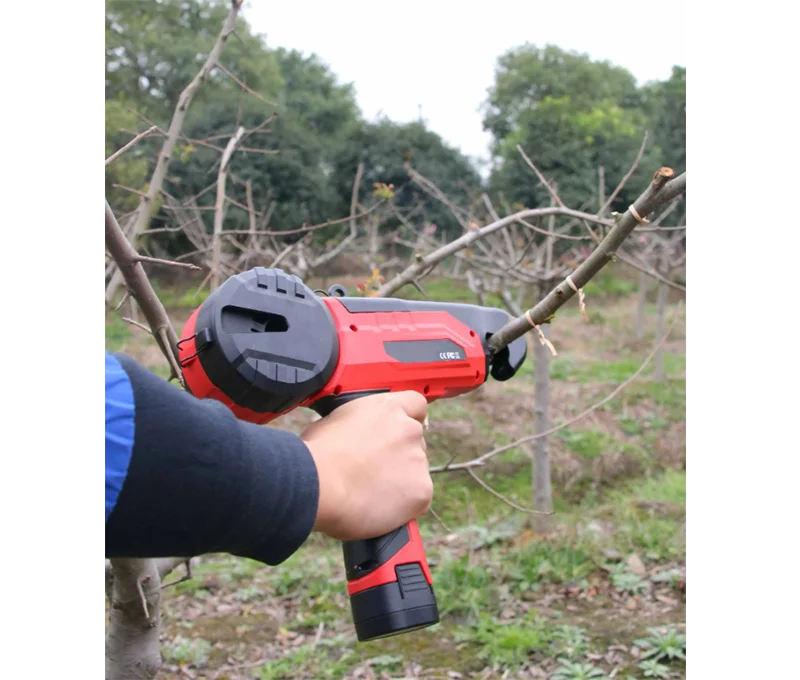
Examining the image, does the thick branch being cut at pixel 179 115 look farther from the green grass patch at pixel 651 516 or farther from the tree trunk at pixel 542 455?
A: the green grass patch at pixel 651 516

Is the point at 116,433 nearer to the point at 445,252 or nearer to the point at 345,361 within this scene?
the point at 345,361

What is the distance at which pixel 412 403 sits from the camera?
0.80 m

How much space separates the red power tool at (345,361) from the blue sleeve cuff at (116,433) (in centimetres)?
21

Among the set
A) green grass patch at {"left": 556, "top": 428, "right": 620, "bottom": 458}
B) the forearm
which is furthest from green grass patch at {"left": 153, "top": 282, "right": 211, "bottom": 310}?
green grass patch at {"left": 556, "top": 428, "right": 620, "bottom": 458}

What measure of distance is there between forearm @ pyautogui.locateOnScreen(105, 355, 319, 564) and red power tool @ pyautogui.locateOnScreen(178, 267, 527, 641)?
17cm

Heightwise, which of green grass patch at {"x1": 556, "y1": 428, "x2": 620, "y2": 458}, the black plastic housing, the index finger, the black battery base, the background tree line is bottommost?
green grass patch at {"x1": 556, "y1": 428, "x2": 620, "y2": 458}

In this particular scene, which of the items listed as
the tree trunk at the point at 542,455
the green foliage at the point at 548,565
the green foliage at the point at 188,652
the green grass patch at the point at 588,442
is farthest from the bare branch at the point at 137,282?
the green grass patch at the point at 588,442

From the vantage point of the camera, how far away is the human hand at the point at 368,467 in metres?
0.63

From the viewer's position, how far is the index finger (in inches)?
31.0

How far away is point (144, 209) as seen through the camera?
146cm

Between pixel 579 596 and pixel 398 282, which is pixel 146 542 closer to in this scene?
pixel 398 282

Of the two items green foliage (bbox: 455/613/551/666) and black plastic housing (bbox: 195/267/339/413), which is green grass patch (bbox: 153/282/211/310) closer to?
black plastic housing (bbox: 195/267/339/413)

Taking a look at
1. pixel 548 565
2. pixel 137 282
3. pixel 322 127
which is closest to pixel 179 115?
pixel 137 282

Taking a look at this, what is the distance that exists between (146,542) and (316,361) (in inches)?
11.6
